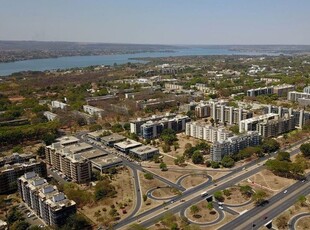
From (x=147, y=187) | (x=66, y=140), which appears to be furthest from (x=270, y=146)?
(x=66, y=140)

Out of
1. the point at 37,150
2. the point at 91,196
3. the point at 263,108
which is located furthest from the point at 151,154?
the point at 263,108

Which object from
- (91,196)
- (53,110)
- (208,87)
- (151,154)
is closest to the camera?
(91,196)

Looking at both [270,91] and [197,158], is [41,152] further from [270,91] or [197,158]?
[270,91]

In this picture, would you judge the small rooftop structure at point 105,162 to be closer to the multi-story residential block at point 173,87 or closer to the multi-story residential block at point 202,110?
the multi-story residential block at point 202,110

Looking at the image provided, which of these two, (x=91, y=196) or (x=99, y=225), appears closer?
(x=99, y=225)

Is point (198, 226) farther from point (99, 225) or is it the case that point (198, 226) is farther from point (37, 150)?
point (37, 150)

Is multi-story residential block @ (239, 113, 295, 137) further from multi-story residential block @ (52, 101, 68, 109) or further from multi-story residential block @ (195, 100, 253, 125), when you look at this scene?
multi-story residential block @ (52, 101, 68, 109)

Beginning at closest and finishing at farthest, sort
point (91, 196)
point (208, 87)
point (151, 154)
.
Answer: point (91, 196) → point (151, 154) → point (208, 87)

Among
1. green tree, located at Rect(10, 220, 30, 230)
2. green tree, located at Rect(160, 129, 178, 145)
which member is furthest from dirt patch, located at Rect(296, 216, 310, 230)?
green tree, located at Rect(160, 129, 178, 145)
